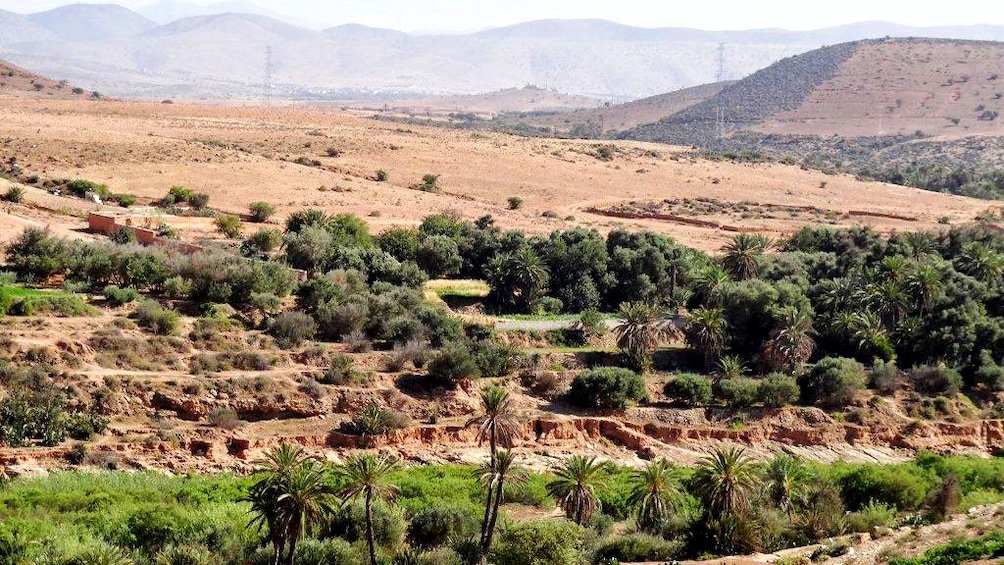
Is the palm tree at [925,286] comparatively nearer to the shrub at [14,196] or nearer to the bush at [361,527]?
the bush at [361,527]

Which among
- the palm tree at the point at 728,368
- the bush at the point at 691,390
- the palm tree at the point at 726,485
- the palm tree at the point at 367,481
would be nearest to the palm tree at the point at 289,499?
the palm tree at the point at 367,481

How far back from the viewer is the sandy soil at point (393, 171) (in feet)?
219

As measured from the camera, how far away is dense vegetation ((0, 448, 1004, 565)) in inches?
971

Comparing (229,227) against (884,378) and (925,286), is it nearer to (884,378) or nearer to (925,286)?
(884,378)

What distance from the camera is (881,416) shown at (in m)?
39.6

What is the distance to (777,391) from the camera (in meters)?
39.1

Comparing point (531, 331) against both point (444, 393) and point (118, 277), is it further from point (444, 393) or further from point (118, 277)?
point (118, 277)

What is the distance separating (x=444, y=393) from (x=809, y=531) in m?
13.4

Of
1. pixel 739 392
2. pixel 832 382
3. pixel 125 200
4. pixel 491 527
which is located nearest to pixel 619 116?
pixel 125 200

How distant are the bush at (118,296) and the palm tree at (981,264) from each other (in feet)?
109

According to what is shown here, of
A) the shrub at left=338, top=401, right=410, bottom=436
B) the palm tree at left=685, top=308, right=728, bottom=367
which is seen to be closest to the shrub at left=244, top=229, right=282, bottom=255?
the shrub at left=338, top=401, right=410, bottom=436

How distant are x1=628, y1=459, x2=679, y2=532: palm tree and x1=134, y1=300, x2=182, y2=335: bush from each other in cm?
1689

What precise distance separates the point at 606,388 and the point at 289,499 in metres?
17.1

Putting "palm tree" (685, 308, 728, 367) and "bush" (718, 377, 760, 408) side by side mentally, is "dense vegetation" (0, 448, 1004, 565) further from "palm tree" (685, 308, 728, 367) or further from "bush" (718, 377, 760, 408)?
"palm tree" (685, 308, 728, 367)
